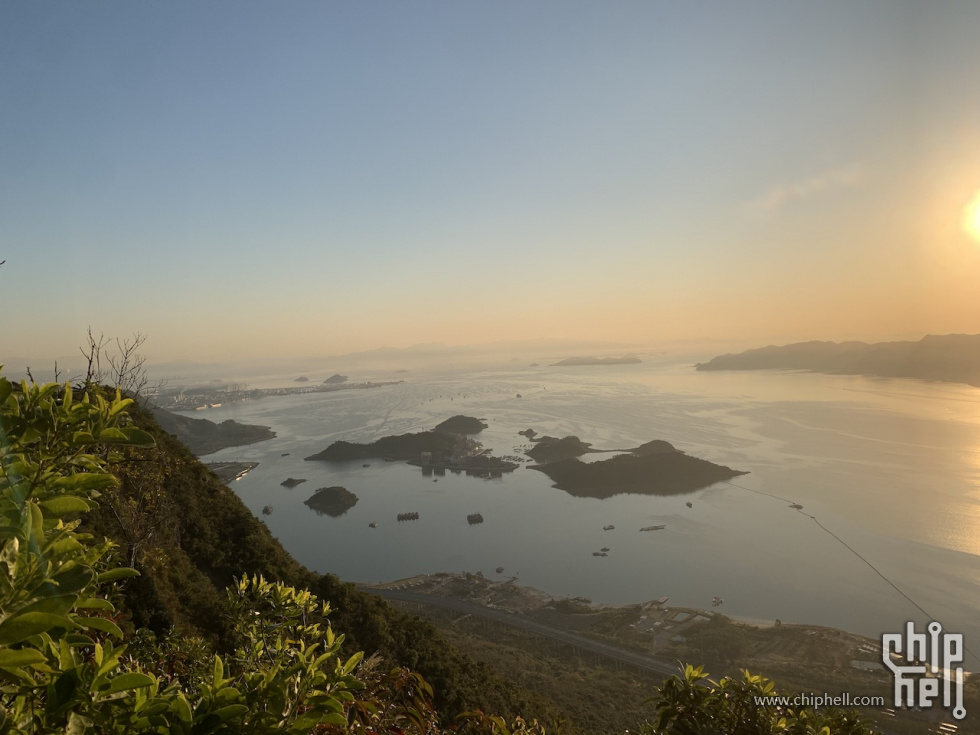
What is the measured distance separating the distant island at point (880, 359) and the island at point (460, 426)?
6182 centimetres

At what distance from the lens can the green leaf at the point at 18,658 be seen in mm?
584

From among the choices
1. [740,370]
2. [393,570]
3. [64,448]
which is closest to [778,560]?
[393,570]

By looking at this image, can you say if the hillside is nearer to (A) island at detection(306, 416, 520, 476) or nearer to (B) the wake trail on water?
(B) the wake trail on water

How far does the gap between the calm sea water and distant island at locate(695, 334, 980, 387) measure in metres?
6.16

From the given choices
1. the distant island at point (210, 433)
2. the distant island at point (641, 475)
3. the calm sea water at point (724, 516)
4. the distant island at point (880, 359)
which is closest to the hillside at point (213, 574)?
the calm sea water at point (724, 516)

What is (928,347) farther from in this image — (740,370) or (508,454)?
(508,454)

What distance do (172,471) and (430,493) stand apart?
25976 mm

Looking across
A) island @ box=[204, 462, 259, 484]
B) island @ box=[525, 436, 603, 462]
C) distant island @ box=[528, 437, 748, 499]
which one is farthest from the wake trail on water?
island @ box=[204, 462, 259, 484]

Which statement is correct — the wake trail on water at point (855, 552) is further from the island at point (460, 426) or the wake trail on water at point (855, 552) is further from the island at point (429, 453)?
the island at point (460, 426)

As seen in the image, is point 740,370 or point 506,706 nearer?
point 506,706

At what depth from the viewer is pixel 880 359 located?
75.2 m

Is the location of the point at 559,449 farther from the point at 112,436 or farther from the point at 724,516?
the point at 112,436

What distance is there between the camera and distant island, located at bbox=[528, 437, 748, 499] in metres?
34.1

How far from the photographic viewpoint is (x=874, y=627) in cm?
1730
